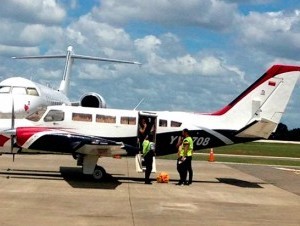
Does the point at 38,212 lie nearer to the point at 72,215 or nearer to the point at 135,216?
the point at 72,215

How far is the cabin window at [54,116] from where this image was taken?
19188mm

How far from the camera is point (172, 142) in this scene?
2031 cm

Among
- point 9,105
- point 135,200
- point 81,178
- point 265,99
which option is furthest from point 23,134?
point 265,99

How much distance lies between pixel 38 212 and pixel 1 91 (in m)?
16.5

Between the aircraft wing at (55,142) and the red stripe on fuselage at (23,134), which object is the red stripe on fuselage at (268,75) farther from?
the red stripe on fuselage at (23,134)

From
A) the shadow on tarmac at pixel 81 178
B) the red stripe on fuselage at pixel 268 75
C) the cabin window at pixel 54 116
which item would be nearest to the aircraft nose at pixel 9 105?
the shadow on tarmac at pixel 81 178

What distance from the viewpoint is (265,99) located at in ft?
68.2

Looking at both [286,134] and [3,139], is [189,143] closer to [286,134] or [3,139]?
[3,139]

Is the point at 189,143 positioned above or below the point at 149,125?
below

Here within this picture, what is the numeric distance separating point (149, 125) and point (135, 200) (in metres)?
5.67

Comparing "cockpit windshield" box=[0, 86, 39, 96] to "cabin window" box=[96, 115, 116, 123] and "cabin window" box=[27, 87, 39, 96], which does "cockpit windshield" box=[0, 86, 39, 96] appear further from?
"cabin window" box=[96, 115, 116, 123]

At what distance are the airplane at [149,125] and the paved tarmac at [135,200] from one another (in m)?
1.14

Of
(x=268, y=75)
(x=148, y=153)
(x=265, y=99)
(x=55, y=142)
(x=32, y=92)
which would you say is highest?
(x=268, y=75)

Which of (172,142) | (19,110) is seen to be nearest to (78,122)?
(172,142)
